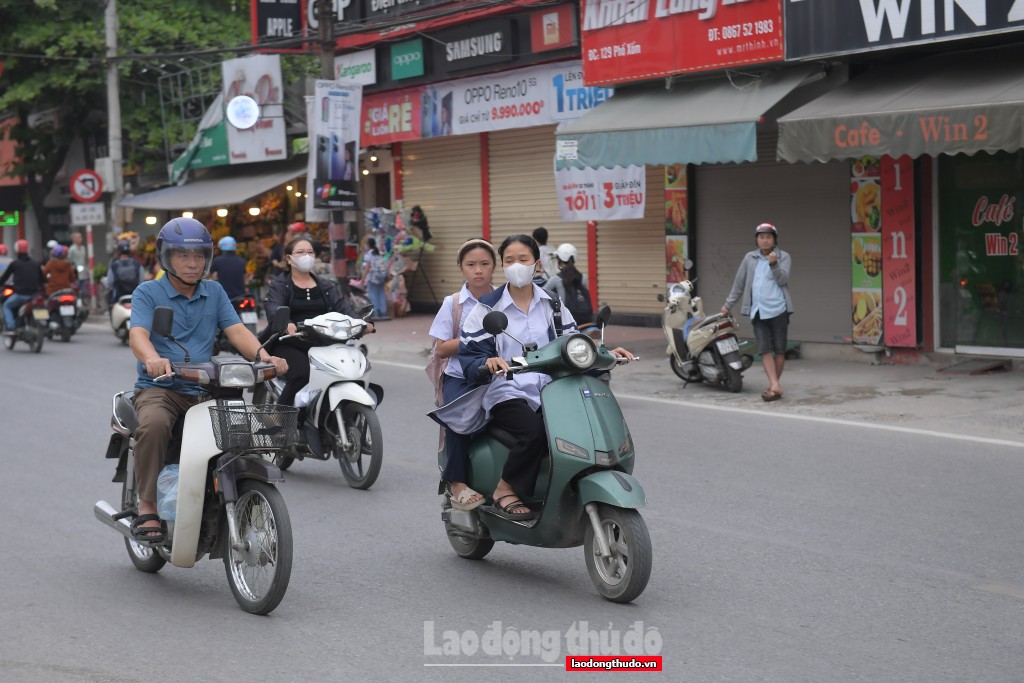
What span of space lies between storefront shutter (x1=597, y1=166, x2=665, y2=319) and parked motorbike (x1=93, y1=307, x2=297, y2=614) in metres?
13.9

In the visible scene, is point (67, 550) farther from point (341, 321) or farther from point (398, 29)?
point (398, 29)

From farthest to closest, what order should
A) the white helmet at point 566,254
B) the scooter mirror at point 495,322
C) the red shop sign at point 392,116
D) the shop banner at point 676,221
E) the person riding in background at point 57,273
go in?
the red shop sign at point 392,116
the person riding in background at point 57,273
the shop banner at point 676,221
the white helmet at point 566,254
the scooter mirror at point 495,322

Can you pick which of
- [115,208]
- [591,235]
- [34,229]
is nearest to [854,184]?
[591,235]

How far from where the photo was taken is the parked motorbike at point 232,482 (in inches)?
225

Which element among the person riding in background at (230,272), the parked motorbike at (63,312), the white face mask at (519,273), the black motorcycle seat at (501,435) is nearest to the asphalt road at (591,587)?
the black motorcycle seat at (501,435)

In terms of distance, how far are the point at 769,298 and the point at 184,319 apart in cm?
Answer: 769

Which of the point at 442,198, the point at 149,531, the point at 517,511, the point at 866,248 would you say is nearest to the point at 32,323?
the point at 442,198

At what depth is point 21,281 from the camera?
21641 millimetres

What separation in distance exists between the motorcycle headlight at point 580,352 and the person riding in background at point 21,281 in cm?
1753

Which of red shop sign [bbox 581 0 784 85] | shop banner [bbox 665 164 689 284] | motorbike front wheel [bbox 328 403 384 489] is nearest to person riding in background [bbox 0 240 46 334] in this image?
red shop sign [bbox 581 0 784 85]

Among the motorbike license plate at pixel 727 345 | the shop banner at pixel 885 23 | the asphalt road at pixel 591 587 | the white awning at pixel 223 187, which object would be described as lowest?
the asphalt road at pixel 591 587

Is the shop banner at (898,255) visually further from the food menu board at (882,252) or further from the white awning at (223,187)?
the white awning at (223,187)

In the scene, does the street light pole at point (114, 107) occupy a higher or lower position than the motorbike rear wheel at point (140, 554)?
higher

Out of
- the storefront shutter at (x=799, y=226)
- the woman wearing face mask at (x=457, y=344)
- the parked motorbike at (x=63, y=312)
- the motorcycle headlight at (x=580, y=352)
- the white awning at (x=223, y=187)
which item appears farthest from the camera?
the white awning at (x=223, y=187)
